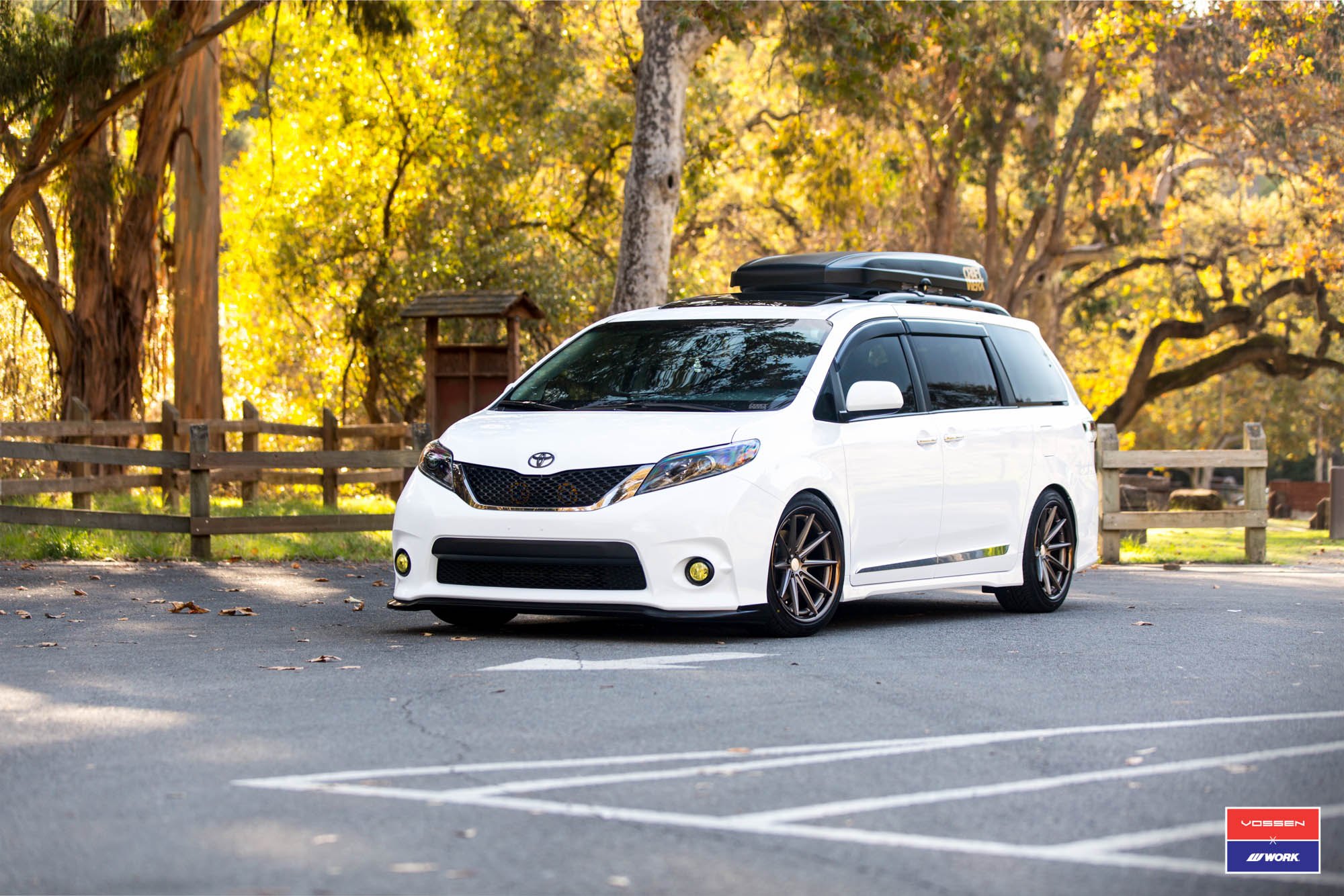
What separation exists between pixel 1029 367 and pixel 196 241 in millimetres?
14297

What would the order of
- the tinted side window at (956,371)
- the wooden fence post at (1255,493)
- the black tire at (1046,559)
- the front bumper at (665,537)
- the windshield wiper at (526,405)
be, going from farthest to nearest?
the wooden fence post at (1255,493) → the black tire at (1046,559) → the tinted side window at (956,371) → the windshield wiper at (526,405) → the front bumper at (665,537)

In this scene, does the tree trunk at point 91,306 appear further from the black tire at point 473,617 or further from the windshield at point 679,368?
the black tire at point 473,617

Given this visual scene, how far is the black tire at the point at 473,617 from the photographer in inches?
374

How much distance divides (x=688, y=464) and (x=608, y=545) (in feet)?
1.87

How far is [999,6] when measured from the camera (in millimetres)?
27156

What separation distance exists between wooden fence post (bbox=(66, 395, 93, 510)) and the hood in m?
9.91

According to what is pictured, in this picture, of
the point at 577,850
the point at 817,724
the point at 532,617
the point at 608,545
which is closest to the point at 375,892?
the point at 577,850

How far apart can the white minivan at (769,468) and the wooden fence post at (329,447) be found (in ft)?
32.7

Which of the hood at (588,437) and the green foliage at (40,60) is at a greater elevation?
the green foliage at (40,60)

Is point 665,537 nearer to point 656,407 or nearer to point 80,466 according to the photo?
point 656,407

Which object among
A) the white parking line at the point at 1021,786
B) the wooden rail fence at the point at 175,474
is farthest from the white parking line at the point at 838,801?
the wooden rail fence at the point at 175,474

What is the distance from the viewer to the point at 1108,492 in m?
17.2

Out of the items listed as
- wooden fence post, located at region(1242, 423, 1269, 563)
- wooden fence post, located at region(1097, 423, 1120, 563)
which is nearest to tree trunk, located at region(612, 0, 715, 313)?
wooden fence post, located at region(1097, 423, 1120, 563)

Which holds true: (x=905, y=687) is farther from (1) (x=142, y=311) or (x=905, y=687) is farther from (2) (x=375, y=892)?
(1) (x=142, y=311)
